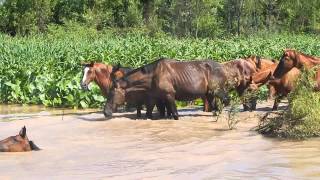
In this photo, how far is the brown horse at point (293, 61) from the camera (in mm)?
13469

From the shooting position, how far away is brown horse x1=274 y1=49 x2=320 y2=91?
530 inches

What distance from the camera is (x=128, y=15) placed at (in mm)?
61625

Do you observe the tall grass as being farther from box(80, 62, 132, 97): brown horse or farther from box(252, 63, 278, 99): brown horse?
box(252, 63, 278, 99): brown horse

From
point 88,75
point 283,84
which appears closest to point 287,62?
point 283,84

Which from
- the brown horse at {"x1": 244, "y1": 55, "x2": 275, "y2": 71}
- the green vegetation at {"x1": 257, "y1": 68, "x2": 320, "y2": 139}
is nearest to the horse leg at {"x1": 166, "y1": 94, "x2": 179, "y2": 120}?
the green vegetation at {"x1": 257, "y1": 68, "x2": 320, "y2": 139}

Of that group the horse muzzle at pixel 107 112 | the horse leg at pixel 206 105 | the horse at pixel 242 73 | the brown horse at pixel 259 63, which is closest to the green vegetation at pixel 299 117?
the horse leg at pixel 206 105

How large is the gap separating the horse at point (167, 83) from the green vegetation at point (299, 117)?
9.51 feet

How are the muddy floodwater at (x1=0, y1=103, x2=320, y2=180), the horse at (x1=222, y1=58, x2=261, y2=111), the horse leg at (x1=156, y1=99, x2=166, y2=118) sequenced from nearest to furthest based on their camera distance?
the muddy floodwater at (x1=0, y1=103, x2=320, y2=180) < the horse leg at (x1=156, y1=99, x2=166, y2=118) < the horse at (x1=222, y1=58, x2=261, y2=111)

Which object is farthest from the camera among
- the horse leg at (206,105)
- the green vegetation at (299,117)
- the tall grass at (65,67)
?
the tall grass at (65,67)

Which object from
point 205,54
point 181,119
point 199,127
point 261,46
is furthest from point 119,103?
point 261,46

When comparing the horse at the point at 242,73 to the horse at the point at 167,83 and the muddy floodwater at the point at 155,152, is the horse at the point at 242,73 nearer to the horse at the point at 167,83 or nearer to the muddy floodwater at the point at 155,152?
the horse at the point at 167,83

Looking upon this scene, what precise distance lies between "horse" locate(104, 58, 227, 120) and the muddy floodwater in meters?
0.50

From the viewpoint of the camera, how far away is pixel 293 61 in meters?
13.9

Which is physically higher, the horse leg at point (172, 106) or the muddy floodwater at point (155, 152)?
the horse leg at point (172, 106)
